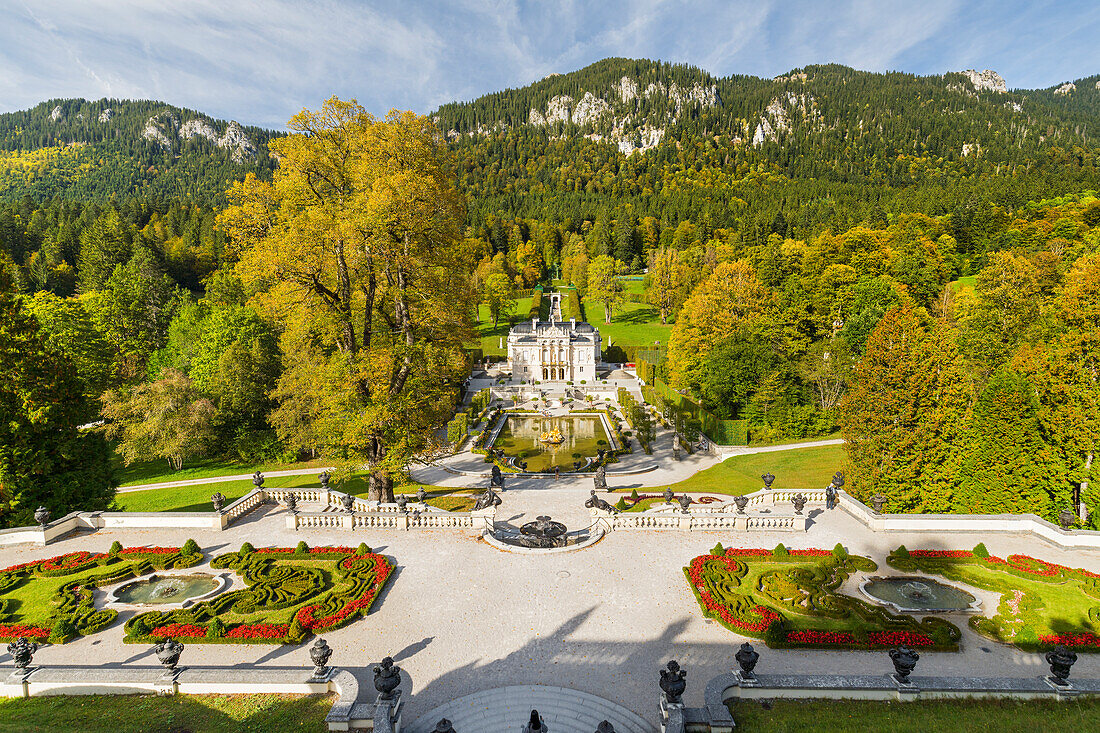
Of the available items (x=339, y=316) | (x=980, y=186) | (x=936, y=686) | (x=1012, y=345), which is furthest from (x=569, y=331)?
(x=980, y=186)

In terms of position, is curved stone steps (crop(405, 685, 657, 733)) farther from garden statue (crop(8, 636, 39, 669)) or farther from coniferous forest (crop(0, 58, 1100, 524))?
coniferous forest (crop(0, 58, 1100, 524))

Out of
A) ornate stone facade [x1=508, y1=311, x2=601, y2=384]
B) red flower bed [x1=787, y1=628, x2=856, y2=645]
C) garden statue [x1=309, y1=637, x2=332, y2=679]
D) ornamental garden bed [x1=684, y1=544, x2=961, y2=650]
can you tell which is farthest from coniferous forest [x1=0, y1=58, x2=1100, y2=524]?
garden statue [x1=309, y1=637, x2=332, y2=679]

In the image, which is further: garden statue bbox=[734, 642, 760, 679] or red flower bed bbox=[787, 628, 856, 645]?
red flower bed bbox=[787, 628, 856, 645]

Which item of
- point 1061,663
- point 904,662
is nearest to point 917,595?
point 1061,663

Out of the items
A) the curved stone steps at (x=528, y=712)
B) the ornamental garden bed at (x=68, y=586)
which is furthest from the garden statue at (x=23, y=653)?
the curved stone steps at (x=528, y=712)

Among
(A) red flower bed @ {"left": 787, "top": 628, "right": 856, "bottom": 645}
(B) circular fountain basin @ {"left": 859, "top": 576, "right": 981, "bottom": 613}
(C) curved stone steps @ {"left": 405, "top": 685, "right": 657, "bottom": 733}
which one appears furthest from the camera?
(B) circular fountain basin @ {"left": 859, "top": 576, "right": 981, "bottom": 613}
